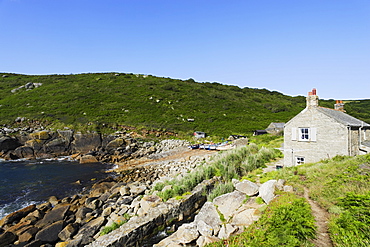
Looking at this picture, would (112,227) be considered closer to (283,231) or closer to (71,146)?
(283,231)

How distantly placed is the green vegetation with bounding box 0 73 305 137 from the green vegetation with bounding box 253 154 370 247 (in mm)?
26097

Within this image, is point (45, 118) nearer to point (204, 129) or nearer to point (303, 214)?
point (204, 129)

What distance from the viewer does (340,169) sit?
406 inches

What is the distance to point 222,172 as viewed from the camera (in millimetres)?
14977

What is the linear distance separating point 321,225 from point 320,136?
34.7ft

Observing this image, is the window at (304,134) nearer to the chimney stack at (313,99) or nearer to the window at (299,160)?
the window at (299,160)

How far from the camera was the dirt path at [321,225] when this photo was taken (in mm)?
4988

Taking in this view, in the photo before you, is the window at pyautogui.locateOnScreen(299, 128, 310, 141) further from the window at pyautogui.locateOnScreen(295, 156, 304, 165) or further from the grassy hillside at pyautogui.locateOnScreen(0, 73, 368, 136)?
the grassy hillside at pyautogui.locateOnScreen(0, 73, 368, 136)

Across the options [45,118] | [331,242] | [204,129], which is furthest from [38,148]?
[331,242]

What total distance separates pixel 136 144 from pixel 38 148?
52.8 feet

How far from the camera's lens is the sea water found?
14.6 meters

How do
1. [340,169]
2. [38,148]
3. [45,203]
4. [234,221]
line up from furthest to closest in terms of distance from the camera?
1. [38,148]
2. [45,203]
3. [340,169]
4. [234,221]

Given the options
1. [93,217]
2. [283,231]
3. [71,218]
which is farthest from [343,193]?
[71,218]

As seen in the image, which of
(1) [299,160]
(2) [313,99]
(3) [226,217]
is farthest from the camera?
(1) [299,160]
